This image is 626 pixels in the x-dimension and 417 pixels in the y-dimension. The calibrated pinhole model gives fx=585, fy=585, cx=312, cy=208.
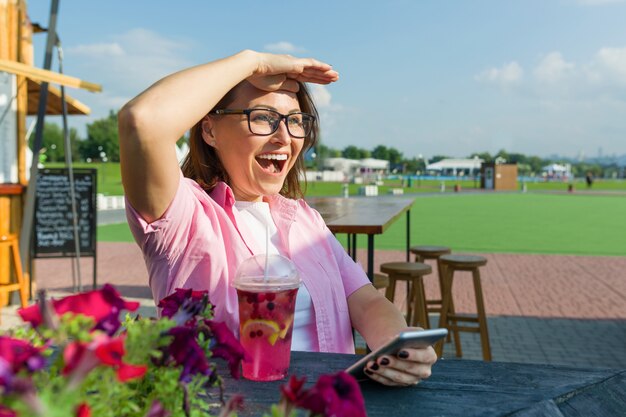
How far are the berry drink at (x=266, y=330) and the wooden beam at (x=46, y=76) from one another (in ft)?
15.1

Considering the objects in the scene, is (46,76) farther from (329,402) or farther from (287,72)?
(329,402)

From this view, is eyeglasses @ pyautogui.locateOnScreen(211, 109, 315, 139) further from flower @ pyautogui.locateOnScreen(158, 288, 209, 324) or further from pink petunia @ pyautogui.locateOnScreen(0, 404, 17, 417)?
pink petunia @ pyautogui.locateOnScreen(0, 404, 17, 417)

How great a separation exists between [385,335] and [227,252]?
556 millimetres

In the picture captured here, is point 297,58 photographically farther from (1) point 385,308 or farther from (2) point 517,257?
(2) point 517,257

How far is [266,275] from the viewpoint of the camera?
3.98 feet

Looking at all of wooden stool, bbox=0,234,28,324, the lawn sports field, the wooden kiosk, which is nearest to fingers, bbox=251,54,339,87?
wooden stool, bbox=0,234,28,324

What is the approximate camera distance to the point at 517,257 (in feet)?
36.2

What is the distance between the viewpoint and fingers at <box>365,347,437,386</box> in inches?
46.9

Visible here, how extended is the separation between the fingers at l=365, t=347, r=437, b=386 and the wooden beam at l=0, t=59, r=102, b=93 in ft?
15.6

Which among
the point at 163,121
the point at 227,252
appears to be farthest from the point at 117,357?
the point at 227,252

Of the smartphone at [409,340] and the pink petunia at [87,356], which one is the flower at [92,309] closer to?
the pink petunia at [87,356]

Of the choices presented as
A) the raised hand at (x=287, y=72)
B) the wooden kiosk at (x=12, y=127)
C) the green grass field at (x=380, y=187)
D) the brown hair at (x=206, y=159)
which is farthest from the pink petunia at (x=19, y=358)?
the green grass field at (x=380, y=187)

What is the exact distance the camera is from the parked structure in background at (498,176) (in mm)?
49312

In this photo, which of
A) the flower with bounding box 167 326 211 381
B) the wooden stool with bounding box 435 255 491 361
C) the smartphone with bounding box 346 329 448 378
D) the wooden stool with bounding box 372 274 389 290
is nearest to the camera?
the flower with bounding box 167 326 211 381
